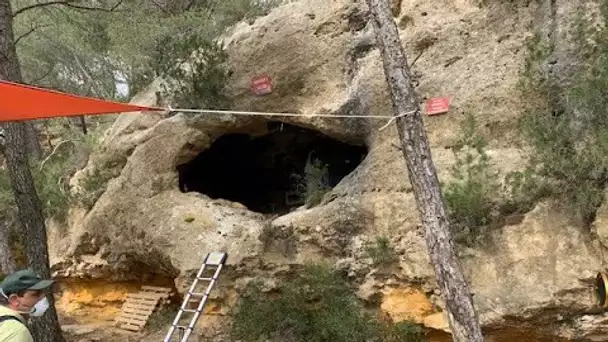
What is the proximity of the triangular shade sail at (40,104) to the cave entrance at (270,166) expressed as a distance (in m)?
4.15

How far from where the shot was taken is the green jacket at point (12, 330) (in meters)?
2.33

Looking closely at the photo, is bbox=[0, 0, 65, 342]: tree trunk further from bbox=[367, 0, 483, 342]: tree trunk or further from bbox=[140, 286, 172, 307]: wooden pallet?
bbox=[367, 0, 483, 342]: tree trunk

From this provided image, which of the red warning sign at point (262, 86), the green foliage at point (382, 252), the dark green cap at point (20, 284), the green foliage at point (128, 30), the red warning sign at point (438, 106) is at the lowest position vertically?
the dark green cap at point (20, 284)

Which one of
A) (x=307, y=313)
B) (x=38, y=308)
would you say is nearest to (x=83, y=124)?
(x=307, y=313)

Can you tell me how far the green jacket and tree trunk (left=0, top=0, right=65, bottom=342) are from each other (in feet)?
12.7

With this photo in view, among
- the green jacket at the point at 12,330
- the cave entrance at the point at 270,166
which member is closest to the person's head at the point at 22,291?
the green jacket at the point at 12,330

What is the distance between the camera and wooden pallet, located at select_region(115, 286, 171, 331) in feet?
25.3

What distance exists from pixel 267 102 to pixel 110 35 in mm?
3013

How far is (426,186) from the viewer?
180 inches

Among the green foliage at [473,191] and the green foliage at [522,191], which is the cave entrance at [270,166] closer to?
the green foliage at [473,191]

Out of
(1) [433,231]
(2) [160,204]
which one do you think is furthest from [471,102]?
(2) [160,204]

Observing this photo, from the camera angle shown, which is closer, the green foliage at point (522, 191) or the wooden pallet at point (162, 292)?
the green foliage at point (522, 191)

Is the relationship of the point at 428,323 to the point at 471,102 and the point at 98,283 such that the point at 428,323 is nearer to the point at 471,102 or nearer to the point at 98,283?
the point at 471,102

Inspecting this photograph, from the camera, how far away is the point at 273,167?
35.0 ft
